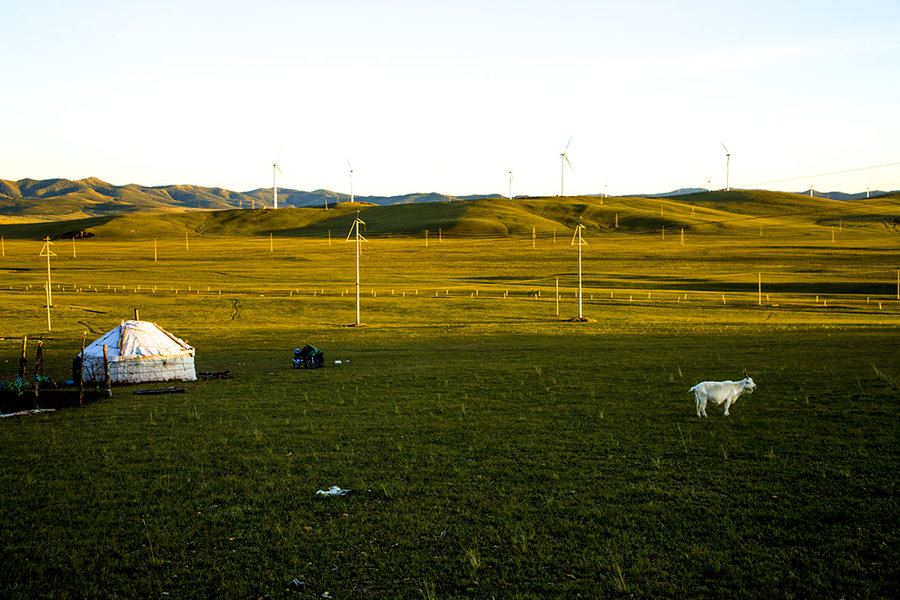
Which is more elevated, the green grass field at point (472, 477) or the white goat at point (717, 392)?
the white goat at point (717, 392)

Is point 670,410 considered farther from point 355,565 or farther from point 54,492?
point 54,492

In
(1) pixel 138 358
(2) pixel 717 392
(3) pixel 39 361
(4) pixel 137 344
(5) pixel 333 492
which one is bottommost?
(5) pixel 333 492

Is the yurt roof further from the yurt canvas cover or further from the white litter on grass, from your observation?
the white litter on grass

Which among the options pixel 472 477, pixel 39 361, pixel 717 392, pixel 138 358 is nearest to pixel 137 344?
pixel 138 358

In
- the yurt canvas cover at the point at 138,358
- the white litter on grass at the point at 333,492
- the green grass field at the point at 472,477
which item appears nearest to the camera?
the green grass field at the point at 472,477

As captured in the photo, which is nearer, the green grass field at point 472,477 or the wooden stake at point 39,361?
the green grass field at point 472,477

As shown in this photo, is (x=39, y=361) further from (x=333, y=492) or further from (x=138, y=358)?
(x=333, y=492)

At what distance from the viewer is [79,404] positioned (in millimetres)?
26734

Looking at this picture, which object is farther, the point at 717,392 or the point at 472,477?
the point at 717,392

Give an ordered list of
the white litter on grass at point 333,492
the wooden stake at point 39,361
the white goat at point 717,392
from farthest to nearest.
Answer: the wooden stake at point 39,361 → the white goat at point 717,392 → the white litter on grass at point 333,492

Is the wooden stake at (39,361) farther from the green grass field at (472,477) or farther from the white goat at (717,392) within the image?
the white goat at (717,392)

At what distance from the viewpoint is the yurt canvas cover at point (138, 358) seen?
110ft

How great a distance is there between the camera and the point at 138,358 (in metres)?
33.9

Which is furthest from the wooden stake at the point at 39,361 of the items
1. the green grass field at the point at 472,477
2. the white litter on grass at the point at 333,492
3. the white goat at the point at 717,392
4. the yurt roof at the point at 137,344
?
the white goat at the point at 717,392
